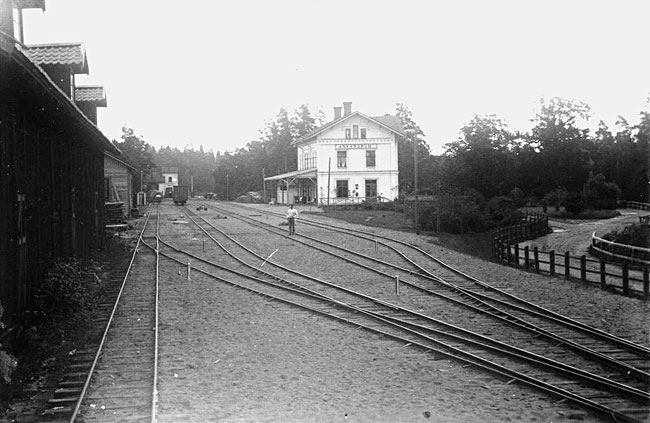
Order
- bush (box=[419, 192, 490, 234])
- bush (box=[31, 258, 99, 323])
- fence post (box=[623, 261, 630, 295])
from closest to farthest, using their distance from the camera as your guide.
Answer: bush (box=[31, 258, 99, 323]) → fence post (box=[623, 261, 630, 295]) → bush (box=[419, 192, 490, 234])

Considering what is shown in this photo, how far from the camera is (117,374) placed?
8344mm

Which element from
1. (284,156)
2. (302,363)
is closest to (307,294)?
(302,363)

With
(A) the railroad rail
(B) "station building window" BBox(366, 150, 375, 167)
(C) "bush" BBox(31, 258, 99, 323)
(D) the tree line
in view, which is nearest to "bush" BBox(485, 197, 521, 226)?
(D) the tree line

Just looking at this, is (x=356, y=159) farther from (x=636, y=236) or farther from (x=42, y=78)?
(x=42, y=78)

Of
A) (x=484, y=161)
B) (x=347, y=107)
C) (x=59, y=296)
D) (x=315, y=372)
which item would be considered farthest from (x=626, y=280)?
(x=347, y=107)

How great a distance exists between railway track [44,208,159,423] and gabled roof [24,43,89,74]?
210 inches

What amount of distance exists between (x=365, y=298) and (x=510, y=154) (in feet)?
172

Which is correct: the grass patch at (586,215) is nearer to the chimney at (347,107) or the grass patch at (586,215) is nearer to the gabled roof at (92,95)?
the chimney at (347,107)

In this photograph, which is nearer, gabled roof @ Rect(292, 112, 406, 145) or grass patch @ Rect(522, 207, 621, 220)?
grass patch @ Rect(522, 207, 621, 220)

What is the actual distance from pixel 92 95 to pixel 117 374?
47.5 ft

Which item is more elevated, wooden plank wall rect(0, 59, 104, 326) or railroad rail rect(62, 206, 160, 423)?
wooden plank wall rect(0, 59, 104, 326)

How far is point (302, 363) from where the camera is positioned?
29.7 feet

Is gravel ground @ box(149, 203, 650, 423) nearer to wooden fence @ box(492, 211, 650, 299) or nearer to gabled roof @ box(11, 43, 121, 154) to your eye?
wooden fence @ box(492, 211, 650, 299)

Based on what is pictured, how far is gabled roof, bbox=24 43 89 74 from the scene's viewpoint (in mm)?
14711
